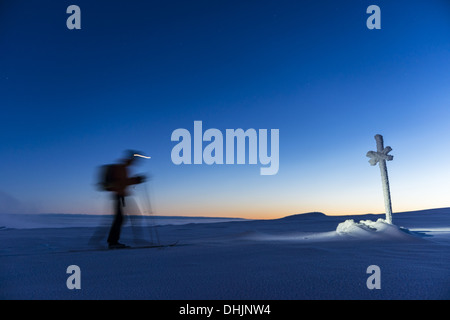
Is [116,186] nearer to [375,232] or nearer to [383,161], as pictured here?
[375,232]

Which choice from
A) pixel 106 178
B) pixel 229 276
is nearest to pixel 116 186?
pixel 106 178

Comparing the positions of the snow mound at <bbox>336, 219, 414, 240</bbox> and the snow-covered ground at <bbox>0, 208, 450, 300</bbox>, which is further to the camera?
the snow mound at <bbox>336, 219, 414, 240</bbox>

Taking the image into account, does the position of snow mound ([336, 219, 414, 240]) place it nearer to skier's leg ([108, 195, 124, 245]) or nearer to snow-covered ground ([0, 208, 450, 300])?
snow-covered ground ([0, 208, 450, 300])

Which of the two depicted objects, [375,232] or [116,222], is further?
[375,232]

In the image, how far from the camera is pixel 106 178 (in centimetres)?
621

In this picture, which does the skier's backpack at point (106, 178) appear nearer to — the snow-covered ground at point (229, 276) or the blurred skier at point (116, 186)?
the blurred skier at point (116, 186)

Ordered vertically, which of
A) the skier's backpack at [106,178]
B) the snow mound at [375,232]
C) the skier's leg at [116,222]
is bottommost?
the snow mound at [375,232]

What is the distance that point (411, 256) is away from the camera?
4.58 m

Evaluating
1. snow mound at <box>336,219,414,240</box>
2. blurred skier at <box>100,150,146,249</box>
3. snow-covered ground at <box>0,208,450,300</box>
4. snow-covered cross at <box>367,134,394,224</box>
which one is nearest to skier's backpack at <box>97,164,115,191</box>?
blurred skier at <box>100,150,146,249</box>

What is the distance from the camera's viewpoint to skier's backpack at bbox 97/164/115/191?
6.18 meters

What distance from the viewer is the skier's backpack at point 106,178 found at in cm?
618

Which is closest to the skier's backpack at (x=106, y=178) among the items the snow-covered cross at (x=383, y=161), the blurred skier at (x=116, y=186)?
the blurred skier at (x=116, y=186)

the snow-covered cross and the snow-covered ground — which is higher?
the snow-covered cross
